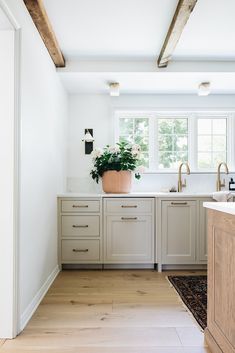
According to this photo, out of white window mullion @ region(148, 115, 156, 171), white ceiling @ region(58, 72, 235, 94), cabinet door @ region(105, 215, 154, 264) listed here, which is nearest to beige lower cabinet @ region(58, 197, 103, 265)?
cabinet door @ region(105, 215, 154, 264)

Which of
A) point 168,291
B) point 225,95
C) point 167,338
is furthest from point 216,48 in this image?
point 167,338

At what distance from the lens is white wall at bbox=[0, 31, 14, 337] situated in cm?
191

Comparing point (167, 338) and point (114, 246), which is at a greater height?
point (114, 246)

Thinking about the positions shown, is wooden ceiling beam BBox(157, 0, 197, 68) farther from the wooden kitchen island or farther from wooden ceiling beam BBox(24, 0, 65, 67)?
the wooden kitchen island

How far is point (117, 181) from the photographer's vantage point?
3.51 m

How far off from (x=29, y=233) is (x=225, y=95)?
10.2 feet

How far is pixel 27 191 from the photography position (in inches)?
85.6

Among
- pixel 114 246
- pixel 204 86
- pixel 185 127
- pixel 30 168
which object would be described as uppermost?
pixel 204 86

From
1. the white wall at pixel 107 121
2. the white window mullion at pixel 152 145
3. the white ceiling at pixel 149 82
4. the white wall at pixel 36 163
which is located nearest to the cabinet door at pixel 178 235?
the white wall at pixel 107 121

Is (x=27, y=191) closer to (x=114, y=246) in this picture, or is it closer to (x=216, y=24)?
(x=114, y=246)

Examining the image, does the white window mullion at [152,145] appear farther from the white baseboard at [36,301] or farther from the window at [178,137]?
the white baseboard at [36,301]

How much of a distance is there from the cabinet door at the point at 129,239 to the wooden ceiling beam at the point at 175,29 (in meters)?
1.66

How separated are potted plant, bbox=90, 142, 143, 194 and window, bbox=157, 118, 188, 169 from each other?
0.60 meters

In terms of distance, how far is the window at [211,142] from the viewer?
4.05 m
